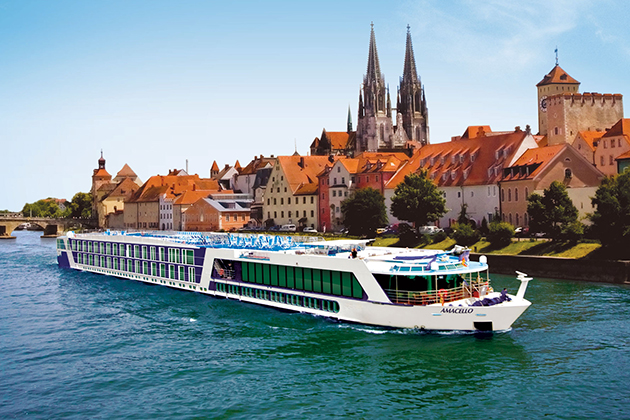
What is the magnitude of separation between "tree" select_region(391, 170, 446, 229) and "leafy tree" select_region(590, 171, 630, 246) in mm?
19996

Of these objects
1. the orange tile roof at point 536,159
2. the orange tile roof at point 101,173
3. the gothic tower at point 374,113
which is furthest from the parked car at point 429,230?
the orange tile roof at point 101,173

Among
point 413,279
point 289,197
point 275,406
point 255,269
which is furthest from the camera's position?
point 289,197

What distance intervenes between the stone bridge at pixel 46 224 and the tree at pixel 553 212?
392 feet

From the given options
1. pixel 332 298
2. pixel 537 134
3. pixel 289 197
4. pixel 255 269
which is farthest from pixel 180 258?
pixel 537 134

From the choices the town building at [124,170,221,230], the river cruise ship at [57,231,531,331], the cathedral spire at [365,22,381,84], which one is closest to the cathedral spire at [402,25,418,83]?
the cathedral spire at [365,22,381,84]

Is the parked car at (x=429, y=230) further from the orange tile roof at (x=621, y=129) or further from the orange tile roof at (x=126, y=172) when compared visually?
the orange tile roof at (x=126, y=172)

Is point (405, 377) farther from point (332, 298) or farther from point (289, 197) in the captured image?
point (289, 197)

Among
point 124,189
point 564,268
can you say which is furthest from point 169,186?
point 564,268

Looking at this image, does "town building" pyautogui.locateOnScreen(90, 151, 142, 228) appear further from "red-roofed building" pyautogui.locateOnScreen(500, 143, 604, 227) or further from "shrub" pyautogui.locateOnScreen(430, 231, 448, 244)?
"red-roofed building" pyautogui.locateOnScreen(500, 143, 604, 227)

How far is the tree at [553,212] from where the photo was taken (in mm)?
58219

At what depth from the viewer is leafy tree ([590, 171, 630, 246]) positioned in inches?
2020

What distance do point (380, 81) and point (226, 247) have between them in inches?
4926

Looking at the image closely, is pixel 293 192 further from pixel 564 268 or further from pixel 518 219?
pixel 564 268

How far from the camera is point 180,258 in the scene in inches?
1988
